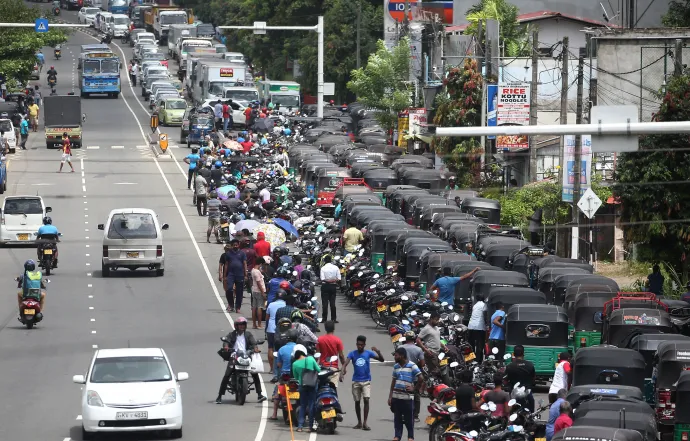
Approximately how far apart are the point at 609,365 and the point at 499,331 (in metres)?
4.08

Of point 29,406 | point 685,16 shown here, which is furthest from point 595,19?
point 29,406

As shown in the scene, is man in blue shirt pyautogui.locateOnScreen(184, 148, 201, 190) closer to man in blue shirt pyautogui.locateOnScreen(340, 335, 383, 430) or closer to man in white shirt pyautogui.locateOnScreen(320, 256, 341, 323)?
man in white shirt pyautogui.locateOnScreen(320, 256, 341, 323)

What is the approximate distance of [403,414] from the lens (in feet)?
69.8

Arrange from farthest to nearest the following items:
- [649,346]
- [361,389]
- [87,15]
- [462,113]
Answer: [87,15], [462,113], [649,346], [361,389]

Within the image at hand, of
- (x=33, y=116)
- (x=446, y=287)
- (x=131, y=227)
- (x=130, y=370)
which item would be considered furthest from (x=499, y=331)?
(x=33, y=116)

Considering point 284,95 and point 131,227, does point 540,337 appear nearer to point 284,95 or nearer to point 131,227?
point 131,227

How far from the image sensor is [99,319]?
32938 mm

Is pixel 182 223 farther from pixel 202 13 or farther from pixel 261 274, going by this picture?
pixel 202 13

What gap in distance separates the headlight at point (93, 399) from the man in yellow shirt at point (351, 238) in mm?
17287

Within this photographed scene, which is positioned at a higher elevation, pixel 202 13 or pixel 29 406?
pixel 202 13

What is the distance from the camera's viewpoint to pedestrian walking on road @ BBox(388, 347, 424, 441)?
69.4 feet

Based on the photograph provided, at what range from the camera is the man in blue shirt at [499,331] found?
27.0 metres

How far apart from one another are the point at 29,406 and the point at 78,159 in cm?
4595

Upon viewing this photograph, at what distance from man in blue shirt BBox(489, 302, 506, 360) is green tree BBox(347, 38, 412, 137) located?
4669 centimetres
